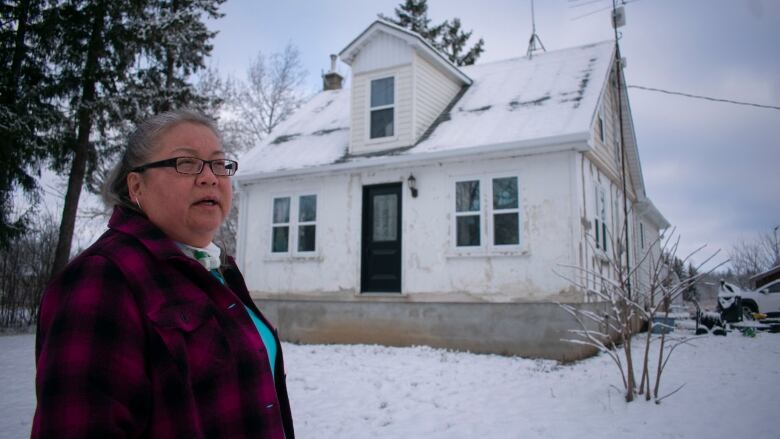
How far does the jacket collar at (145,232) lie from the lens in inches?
54.0

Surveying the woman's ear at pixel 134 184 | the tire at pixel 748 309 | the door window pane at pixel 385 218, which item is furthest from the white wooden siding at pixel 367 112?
the tire at pixel 748 309

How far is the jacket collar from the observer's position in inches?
54.0

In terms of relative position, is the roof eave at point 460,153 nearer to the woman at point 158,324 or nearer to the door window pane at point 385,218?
the door window pane at point 385,218

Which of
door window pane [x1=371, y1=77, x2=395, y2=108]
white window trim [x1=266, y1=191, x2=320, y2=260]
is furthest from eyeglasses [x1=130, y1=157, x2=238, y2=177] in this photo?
door window pane [x1=371, y1=77, x2=395, y2=108]

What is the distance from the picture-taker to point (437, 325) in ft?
29.9

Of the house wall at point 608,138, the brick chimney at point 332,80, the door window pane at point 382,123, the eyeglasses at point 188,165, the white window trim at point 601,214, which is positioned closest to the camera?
the eyeglasses at point 188,165

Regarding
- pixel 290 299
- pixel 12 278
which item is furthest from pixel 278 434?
pixel 12 278

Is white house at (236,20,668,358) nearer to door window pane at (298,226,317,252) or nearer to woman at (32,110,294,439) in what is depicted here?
door window pane at (298,226,317,252)

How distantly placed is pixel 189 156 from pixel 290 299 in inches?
372

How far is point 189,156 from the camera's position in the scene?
160 centimetres

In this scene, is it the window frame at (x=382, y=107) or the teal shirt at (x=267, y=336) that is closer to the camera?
the teal shirt at (x=267, y=336)

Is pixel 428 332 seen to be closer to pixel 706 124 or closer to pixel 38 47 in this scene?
pixel 38 47

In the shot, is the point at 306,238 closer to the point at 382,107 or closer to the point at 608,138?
the point at 382,107

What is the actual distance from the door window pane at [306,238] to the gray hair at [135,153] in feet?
30.1
